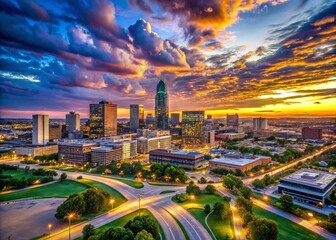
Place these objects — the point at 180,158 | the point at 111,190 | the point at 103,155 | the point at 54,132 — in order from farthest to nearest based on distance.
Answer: the point at 54,132, the point at 103,155, the point at 180,158, the point at 111,190

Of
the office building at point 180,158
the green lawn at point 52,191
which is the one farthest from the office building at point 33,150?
the office building at point 180,158

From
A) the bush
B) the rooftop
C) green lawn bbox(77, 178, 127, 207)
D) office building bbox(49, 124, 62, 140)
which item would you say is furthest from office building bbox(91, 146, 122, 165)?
office building bbox(49, 124, 62, 140)

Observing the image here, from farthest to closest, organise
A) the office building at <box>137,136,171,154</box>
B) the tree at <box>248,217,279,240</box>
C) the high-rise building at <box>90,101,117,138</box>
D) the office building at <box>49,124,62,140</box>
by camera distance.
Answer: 1. the office building at <box>49,124,62,140</box>
2. the high-rise building at <box>90,101,117,138</box>
3. the office building at <box>137,136,171,154</box>
4. the tree at <box>248,217,279,240</box>

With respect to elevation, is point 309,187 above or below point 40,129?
below

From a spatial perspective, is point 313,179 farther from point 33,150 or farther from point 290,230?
point 33,150

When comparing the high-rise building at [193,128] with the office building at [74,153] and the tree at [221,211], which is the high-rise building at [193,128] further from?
the tree at [221,211]

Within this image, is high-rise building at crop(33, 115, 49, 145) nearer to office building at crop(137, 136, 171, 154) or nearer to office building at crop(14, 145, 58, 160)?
office building at crop(14, 145, 58, 160)

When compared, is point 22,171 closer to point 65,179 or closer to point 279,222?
point 65,179

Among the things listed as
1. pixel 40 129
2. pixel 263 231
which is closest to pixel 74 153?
pixel 40 129
